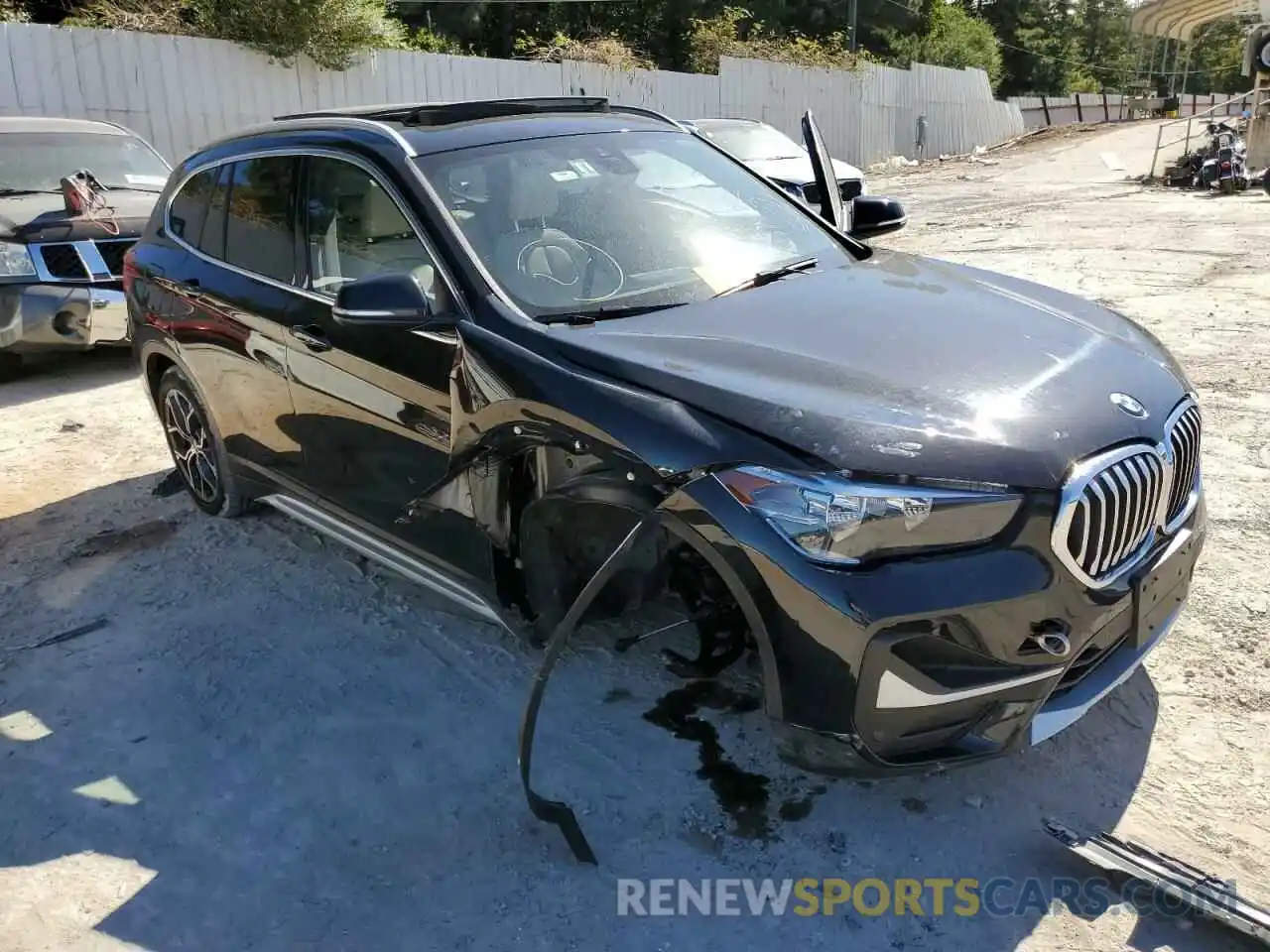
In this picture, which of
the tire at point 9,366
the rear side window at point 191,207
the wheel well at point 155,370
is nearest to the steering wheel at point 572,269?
the rear side window at point 191,207

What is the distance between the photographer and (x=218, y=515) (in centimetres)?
492

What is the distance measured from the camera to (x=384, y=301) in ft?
9.68

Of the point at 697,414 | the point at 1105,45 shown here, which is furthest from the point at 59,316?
the point at 1105,45

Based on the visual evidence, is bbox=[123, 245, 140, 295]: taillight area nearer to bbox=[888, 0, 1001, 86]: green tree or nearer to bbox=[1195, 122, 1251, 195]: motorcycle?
bbox=[1195, 122, 1251, 195]: motorcycle

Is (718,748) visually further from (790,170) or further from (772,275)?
(790,170)

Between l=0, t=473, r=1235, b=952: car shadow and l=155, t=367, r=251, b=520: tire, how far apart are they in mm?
865

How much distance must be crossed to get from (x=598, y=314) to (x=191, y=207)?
257 cm

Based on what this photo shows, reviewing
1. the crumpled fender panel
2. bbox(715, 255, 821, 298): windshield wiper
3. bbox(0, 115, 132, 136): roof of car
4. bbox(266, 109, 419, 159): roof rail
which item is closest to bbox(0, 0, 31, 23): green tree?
bbox(0, 115, 132, 136): roof of car

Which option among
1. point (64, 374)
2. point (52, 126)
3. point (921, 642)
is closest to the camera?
point (921, 642)

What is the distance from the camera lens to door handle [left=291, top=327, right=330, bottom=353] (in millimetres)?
3592

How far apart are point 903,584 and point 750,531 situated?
1.18 ft

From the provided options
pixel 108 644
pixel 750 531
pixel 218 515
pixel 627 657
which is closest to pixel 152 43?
pixel 218 515

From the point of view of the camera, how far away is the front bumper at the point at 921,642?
225cm

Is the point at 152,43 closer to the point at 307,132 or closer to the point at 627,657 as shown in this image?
the point at 307,132
